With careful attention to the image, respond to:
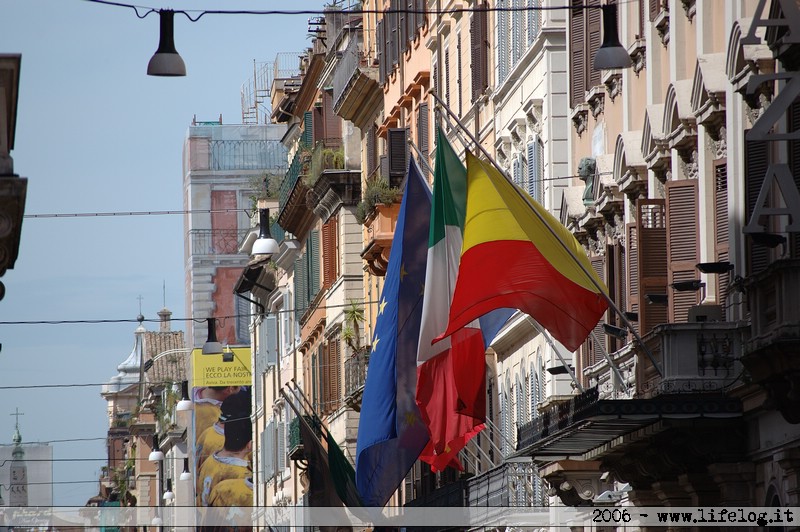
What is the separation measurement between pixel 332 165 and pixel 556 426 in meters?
30.9

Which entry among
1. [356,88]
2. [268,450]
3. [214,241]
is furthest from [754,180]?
[214,241]

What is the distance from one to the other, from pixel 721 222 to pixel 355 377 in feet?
87.1

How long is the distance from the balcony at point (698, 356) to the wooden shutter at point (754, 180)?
710 millimetres

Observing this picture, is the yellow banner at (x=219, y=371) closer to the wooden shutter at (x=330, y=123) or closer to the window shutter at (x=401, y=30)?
the wooden shutter at (x=330, y=123)

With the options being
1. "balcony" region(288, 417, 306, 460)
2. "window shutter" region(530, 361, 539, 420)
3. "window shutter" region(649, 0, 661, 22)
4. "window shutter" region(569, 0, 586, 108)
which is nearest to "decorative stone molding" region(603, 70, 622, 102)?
"window shutter" region(569, 0, 586, 108)

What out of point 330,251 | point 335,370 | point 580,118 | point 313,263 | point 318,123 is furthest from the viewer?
point 313,263

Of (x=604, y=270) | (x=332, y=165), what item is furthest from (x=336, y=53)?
(x=604, y=270)

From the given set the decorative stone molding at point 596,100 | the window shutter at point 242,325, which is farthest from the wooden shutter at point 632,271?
the window shutter at point 242,325

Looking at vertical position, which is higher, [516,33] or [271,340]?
[271,340]

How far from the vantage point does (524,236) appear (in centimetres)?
2378

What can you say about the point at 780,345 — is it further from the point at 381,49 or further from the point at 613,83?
the point at 381,49

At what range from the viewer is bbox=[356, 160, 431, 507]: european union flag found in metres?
28.0

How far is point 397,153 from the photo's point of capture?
1780 inches

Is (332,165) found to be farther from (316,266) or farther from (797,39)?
(797,39)
